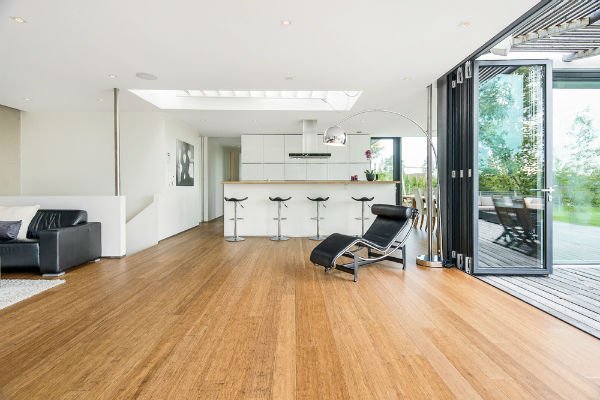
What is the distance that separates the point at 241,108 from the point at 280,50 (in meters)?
2.81

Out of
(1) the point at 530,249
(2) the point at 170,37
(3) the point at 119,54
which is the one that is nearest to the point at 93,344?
(2) the point at 170,37

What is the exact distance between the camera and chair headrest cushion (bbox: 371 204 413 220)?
13.5 ft

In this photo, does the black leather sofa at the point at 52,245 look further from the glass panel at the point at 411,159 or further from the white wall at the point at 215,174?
the glass panel at the point at 411,159

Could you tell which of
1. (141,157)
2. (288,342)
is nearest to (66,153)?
(141,157)

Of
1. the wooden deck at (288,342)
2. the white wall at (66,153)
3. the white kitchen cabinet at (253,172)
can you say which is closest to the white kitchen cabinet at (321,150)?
the white kitchen cabinet at (253,172)

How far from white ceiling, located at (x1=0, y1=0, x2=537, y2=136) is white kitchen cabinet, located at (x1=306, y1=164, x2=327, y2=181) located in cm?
365

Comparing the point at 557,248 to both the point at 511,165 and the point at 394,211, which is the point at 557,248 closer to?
the point at 511,165

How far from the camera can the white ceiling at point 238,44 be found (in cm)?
275

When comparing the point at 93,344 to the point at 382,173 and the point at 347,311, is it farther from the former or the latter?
the point at 382,173

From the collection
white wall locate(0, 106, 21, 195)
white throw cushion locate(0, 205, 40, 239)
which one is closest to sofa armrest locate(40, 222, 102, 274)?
white throw cushion locate(0, 205, 40, 239)

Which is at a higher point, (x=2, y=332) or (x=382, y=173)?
(x=382, y=173)

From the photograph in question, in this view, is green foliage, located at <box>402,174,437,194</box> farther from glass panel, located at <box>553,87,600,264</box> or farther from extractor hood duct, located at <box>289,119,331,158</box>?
glass panel, located at <box>553,87,600,264</box>

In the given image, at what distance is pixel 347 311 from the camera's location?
2639 millimetres

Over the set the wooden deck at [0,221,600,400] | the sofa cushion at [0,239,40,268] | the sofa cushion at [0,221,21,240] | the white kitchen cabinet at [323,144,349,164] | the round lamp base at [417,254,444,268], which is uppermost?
the white kitchen cabinet at [323,144,349,164]
